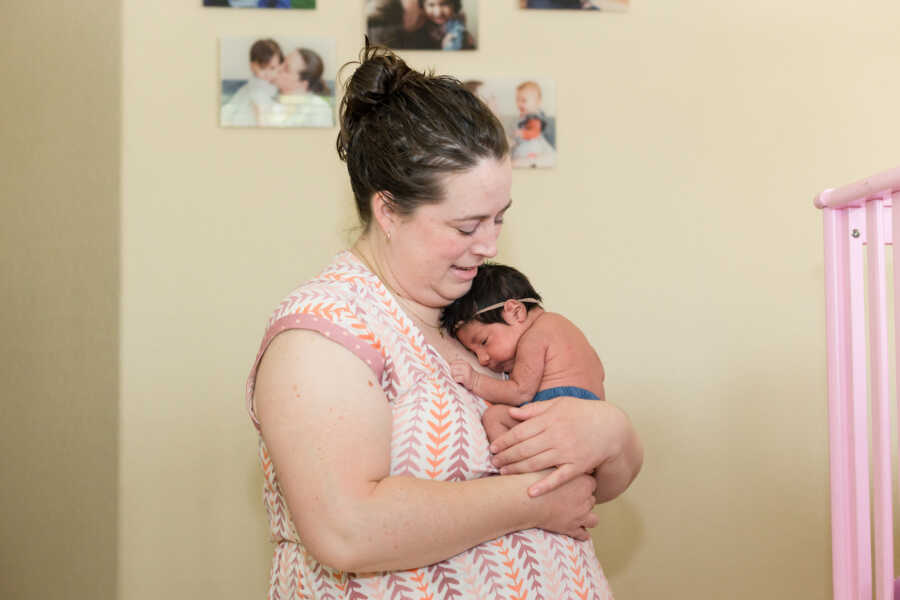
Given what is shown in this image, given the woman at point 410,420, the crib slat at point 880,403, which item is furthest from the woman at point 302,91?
the crib slat at point 880,403

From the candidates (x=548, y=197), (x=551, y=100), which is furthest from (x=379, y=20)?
(x=548, y=197)

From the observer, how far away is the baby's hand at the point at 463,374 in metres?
1.38

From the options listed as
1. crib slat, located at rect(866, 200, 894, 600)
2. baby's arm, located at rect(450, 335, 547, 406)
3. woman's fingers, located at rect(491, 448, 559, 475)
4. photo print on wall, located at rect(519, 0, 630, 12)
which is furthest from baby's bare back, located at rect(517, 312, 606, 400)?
photo print on wall, located at rect(519, 0, 630, 12)

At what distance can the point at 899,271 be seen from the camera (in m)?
1.19

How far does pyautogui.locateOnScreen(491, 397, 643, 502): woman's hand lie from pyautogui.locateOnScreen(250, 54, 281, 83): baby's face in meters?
1.32

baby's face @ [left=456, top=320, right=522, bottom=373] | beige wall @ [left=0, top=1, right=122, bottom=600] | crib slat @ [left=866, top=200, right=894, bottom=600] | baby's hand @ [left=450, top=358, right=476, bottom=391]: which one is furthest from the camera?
beige wall @ [left=0, top=1, right=122, bottom=600]

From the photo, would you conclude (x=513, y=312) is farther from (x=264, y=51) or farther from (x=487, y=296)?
(x=264, y=51)

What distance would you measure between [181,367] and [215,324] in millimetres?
147

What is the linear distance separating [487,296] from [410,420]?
16.4 inches

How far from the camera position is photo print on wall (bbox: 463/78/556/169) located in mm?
2203

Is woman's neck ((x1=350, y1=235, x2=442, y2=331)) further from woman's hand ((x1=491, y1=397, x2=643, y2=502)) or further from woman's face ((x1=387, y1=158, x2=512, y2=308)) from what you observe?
woman's hand ((x1=491, y1=397, x2=643, y2=502))

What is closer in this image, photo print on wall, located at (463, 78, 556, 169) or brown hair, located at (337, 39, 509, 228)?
brown hair, located at (337, 39, 509, 228)

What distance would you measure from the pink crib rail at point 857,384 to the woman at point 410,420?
14.2 inches

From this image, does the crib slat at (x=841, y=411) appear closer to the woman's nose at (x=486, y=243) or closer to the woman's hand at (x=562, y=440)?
the woman's hand at (x=562, y=440)
